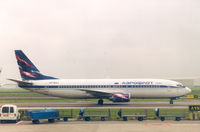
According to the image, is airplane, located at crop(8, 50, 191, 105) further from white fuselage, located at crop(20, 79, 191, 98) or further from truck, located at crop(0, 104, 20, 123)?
truck, located at crop(0, 104, 20, 123)


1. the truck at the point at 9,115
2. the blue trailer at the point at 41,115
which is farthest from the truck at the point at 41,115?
the truck at the point at 9,115

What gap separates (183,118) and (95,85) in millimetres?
20281

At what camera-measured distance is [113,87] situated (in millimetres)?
42062

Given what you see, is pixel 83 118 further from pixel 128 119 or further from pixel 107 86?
pixel 107 86

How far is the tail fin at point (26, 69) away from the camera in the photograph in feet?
144

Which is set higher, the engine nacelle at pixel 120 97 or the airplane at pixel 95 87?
the airplane at pixel 95 87

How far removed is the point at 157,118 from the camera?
83.5 ft

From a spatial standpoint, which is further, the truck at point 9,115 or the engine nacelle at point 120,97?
the engine nacelle at point 120,97

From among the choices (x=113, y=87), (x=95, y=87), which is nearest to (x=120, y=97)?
(x=113, y=87)

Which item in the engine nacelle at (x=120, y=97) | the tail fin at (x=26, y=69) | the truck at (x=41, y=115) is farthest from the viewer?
the tail fin at (x=26, y=69)

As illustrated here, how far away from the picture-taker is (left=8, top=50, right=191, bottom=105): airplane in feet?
135

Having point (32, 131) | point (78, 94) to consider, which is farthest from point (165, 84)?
point (32, 131)

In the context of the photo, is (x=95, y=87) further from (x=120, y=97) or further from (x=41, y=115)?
(x=41, y=115)

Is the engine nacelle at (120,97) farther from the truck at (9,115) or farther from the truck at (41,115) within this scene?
the truck at (9,115)
